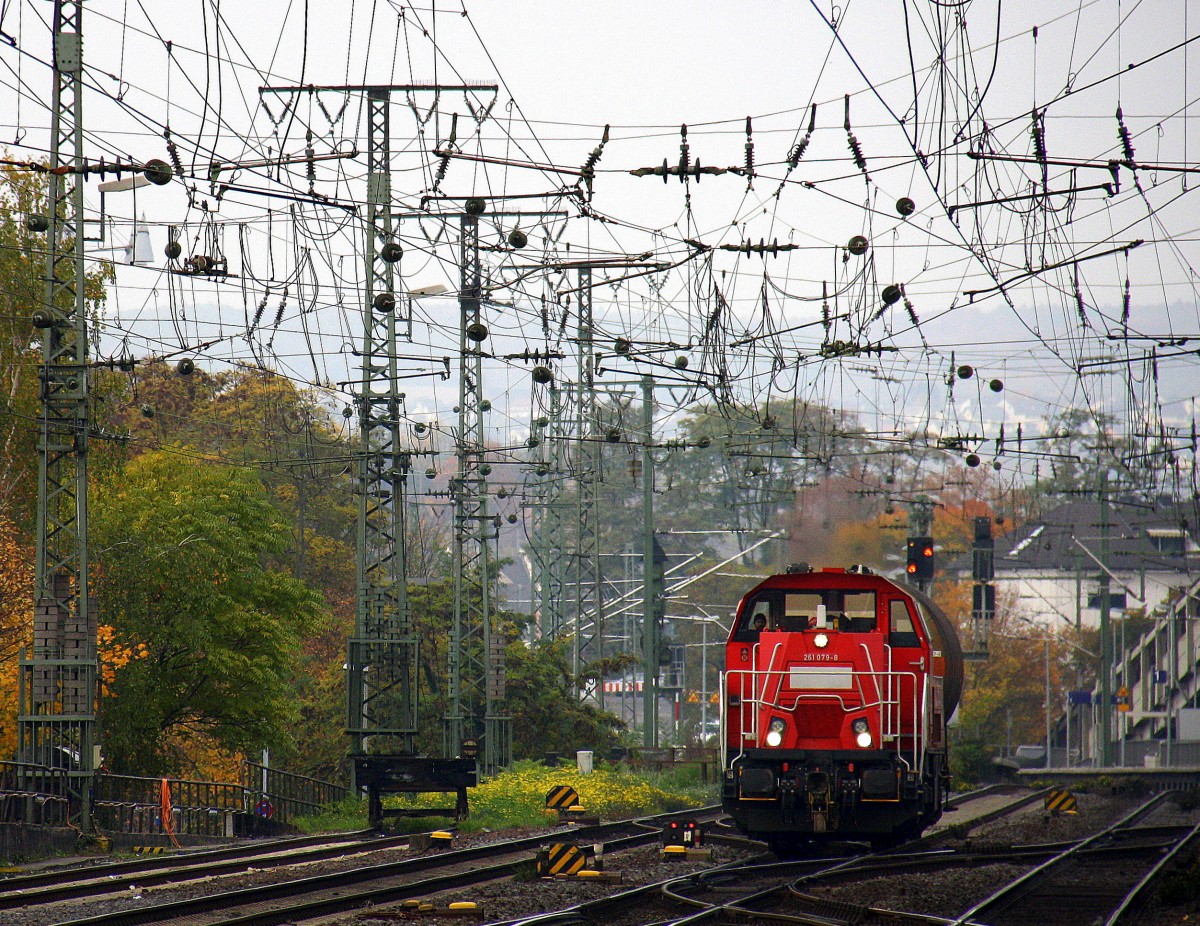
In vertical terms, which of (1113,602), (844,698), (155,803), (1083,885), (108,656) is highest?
(844,698)

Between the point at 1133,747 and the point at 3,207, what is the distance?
55.4 m

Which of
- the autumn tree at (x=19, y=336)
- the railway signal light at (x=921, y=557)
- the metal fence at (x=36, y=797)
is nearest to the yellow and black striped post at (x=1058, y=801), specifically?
the railway signal light at (x=921, y=557)

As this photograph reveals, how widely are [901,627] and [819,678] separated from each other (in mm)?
1350

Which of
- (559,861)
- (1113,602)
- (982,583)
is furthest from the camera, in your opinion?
(1113,602)

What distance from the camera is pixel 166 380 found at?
66.9 metres

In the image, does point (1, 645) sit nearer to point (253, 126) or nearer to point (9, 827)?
point (9, 827)

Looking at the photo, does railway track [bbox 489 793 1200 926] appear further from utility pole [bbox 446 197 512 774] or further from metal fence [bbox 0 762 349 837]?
utility pole [bbox 446 197 512 774]

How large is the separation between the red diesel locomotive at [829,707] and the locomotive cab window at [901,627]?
0.04ft

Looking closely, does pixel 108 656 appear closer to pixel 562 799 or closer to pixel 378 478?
pixel 378 478

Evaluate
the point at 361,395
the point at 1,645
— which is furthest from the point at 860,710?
the point at 1,645

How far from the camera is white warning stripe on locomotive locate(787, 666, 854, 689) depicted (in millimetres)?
18969

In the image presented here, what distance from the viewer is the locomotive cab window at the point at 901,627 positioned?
1927 centimetres

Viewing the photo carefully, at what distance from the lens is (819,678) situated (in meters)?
19.1

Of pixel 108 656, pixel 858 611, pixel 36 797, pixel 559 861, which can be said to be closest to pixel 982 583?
pixel 858 611
